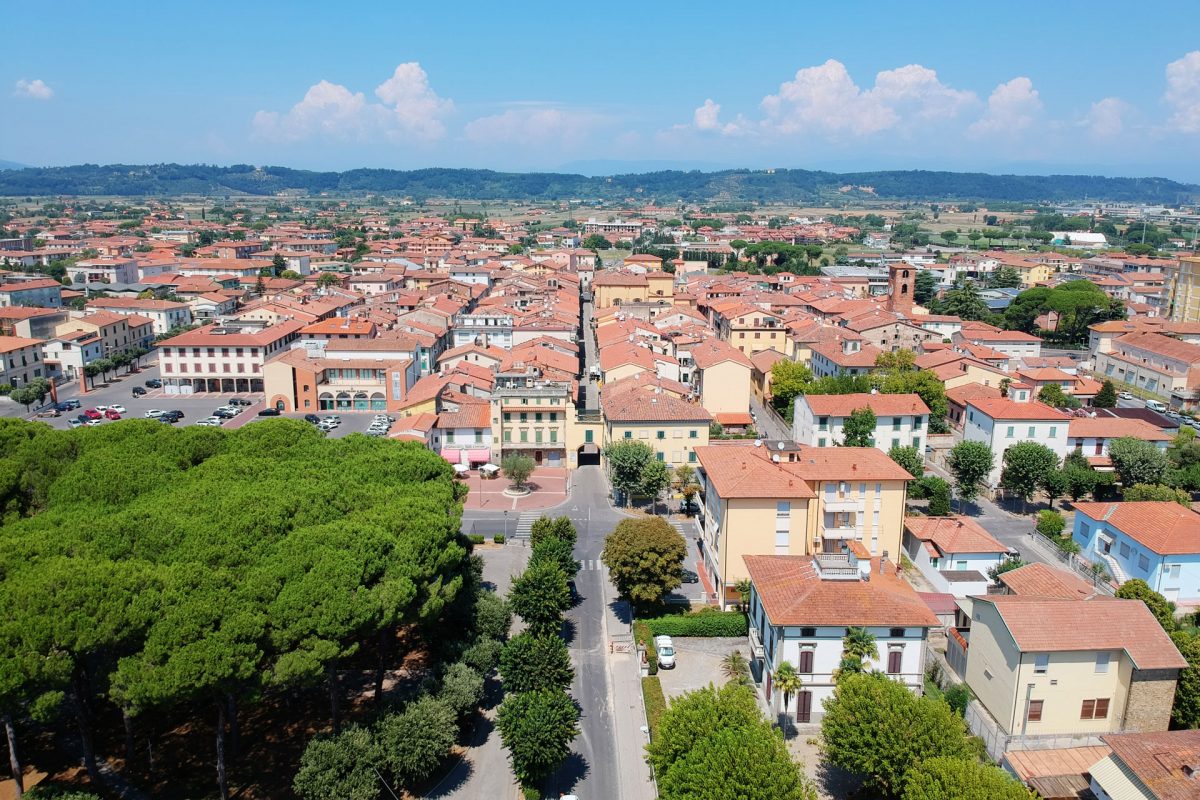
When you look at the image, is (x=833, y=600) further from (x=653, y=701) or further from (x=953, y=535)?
(x=953, y=535)

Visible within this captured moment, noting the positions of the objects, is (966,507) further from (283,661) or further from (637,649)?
(283,661)

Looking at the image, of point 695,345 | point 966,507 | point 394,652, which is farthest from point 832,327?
point 394,652

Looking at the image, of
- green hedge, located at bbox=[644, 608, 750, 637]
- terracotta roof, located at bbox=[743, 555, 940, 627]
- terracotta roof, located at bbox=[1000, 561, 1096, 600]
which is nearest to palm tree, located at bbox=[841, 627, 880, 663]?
terracotta roof, located at bbox=[743, 555, 940, 627]

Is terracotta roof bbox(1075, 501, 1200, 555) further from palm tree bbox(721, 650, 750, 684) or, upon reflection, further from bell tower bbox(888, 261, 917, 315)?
bell tower bbox(888, 261, 917, 315)

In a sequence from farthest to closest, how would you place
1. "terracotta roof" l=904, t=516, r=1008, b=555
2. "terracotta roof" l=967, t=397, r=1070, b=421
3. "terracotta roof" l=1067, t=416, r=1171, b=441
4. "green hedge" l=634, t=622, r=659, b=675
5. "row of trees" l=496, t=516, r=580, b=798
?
"terracotta roof" l=1067, t=416, r=1171, b=441
"terracotta roof" l=967, t=397, r=1070, b=421
"terracotta roof" l=904, t=516, r=1008, b=555
"green hedge" l=634, t=622, r=659, b=675
"row of trees" l=496, t=516, r=580, b=798

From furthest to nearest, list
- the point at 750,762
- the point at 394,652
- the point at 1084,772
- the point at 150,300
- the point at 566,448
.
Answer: the point at 150,300 → the point at 566,448 → the point at 394,652 → the point at 1084,772 → the point at 750,762

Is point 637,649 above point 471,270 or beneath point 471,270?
beneath

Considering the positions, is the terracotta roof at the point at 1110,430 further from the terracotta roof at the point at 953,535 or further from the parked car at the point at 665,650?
the parked car at the point at 665,650
